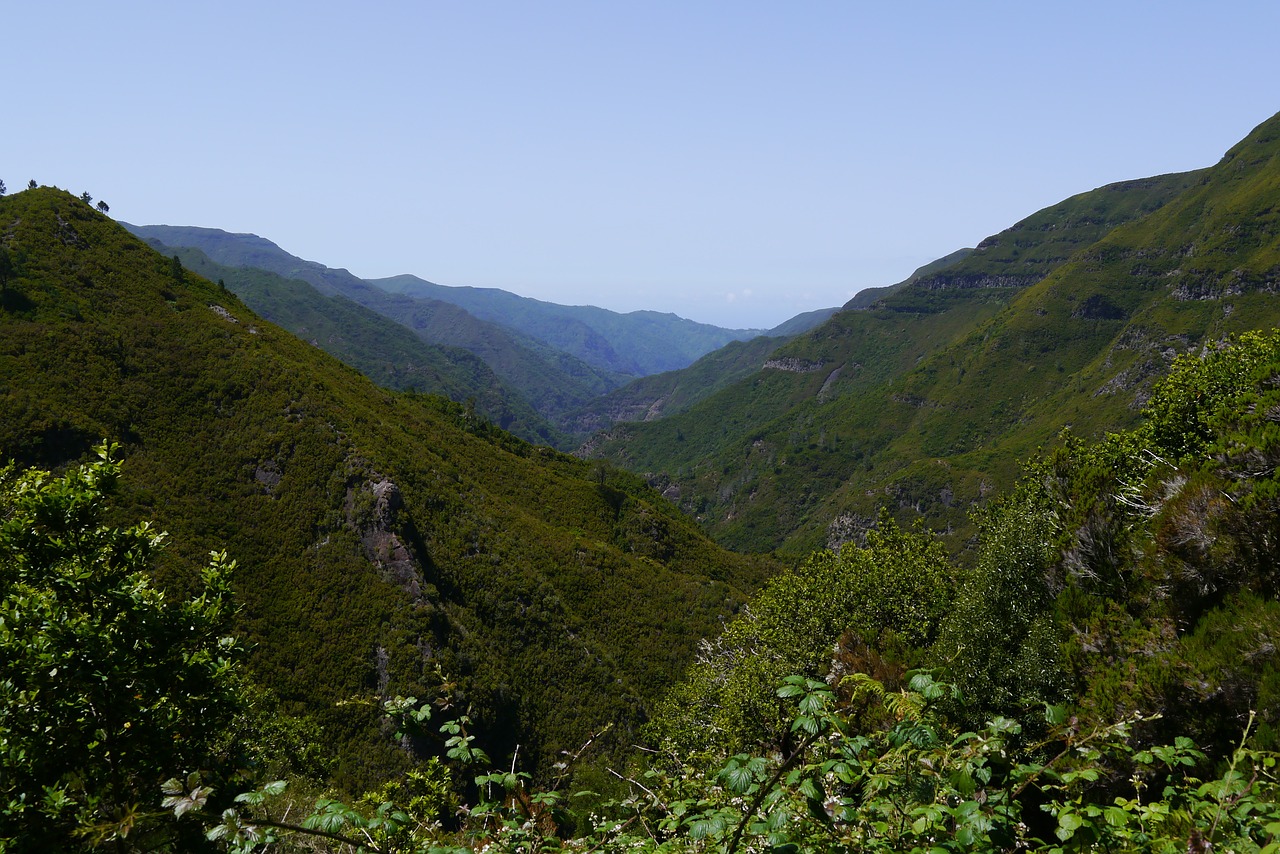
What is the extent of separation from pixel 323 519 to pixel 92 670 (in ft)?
182

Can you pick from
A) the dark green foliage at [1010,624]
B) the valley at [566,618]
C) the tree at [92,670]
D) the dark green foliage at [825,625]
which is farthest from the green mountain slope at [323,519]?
the tree at [92,670]

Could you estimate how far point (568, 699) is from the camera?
52.2 meters

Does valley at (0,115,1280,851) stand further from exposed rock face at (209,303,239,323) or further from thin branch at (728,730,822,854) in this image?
exposed rock face at (209,303,239,323)

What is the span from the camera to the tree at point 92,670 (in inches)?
220

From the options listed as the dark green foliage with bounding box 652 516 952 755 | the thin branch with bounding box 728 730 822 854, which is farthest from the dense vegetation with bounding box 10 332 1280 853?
the dark green foliage with bounding box 652 516 952 755

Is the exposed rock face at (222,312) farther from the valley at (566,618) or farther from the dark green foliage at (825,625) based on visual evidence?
the dark green foliage at (825,625)

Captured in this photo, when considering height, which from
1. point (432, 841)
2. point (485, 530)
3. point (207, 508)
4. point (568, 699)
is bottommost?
point (568, 699)

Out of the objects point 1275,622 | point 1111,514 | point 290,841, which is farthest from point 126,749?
point 1111,514

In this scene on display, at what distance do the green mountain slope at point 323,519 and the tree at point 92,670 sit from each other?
3915cm

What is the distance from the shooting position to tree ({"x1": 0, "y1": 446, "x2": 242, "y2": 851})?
559 cm

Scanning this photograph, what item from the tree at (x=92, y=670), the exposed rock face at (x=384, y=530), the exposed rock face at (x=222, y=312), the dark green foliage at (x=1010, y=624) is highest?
the exposed rock face at (x=222, y=312)

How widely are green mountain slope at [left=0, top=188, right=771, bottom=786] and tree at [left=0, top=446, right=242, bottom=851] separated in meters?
39.1

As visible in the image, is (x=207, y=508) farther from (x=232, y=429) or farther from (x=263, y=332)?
(x=263, y=332)

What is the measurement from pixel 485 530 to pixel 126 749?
199ft
